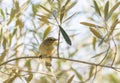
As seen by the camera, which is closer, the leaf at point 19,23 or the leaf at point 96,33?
the leaf at point 96,33

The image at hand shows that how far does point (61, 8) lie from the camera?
1.37m

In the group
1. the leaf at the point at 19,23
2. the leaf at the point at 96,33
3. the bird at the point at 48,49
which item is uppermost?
the leaf at the point at 19,23

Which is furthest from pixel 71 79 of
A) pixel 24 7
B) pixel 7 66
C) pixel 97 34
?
pixel 24 7

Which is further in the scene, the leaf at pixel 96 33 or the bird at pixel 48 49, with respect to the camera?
the bird at pixel 48 49

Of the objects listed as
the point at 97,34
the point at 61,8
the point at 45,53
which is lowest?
the point at 45,53

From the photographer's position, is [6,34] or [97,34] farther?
[6,34]

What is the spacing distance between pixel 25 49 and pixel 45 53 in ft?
0.32

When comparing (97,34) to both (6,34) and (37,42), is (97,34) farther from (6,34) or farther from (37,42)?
(6,34)

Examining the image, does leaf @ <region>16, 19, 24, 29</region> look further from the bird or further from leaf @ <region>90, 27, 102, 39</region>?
leaf @ <region>90, 27, 102, 39</region>

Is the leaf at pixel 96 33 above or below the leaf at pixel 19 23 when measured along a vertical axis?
below

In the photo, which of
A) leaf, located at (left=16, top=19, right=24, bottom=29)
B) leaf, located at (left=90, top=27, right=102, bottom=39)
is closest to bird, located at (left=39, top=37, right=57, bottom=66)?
leaf, located at (left=16, top=19, right=24, bottom=29)

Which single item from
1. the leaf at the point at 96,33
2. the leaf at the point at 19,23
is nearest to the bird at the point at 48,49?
the leaf at the point at 19,23

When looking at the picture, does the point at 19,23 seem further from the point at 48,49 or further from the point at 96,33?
the point at 96,33

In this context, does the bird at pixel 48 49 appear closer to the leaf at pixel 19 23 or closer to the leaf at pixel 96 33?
the leaf at pixel 19 23
